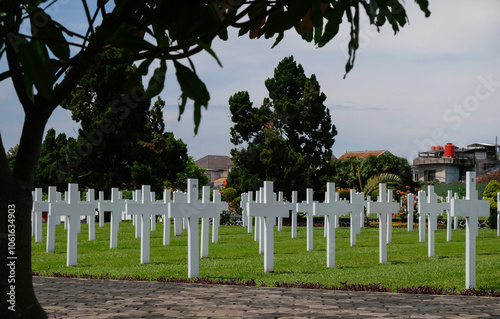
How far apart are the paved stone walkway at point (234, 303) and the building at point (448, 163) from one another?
5840 cm

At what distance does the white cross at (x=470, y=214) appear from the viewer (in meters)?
9.55

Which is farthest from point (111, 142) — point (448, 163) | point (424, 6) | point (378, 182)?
point (448, 163)

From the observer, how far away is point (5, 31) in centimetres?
325

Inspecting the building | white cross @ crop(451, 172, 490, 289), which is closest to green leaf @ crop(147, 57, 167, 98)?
white cross @ crop(451, 172, 490, 289)

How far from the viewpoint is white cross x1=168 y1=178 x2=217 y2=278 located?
421 inches

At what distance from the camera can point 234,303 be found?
7.72 meters

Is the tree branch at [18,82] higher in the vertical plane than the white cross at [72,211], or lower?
higher

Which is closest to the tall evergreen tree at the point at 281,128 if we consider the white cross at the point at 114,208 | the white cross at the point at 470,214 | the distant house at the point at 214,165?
the white cross at the point at 114,208

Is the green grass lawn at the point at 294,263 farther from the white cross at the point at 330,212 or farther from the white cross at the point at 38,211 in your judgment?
the white cross at the point at 38,211

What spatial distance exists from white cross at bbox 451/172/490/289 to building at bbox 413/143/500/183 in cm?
5603

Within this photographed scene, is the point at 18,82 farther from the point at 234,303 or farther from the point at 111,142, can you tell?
the point at 111,142

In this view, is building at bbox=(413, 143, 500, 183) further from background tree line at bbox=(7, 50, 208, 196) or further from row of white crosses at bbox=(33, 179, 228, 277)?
row of white crosses at bbox=(33, 179, 228, 277)

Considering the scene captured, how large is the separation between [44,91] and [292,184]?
32.1m

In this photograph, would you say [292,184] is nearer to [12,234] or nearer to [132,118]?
[132,118]
